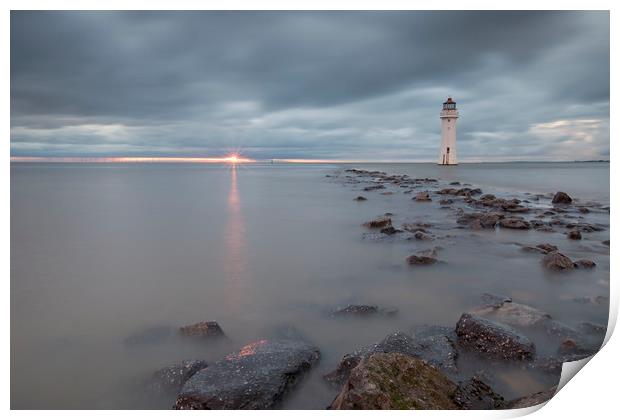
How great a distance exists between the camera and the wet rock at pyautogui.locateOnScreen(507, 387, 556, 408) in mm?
2328

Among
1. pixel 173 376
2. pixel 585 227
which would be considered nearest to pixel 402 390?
pixel 173 376

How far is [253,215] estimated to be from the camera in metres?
10.2

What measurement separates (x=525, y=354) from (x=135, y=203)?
11855 mm

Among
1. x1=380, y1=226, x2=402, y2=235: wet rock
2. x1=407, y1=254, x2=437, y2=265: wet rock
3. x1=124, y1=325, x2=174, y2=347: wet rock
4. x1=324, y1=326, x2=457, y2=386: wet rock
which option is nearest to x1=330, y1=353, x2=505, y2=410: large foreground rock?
x1=324, y1=326, x2=457, y2=386: wet rock

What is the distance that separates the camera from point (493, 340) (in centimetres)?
284

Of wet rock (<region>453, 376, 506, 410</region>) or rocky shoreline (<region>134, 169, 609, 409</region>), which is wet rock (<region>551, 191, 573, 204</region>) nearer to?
rocky shoreline (<region>134, 169, 609, 409</region>)

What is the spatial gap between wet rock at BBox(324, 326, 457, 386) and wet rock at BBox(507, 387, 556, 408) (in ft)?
1.25

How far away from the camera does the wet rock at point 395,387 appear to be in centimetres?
198

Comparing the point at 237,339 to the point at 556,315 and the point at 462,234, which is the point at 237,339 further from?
the point at 462,234

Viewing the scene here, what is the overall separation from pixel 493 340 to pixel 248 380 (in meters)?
1.79

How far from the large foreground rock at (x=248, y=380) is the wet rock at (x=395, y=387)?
0.41 meters
